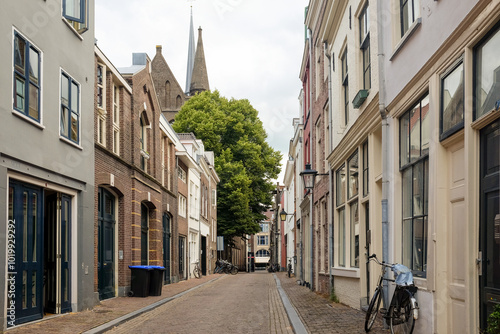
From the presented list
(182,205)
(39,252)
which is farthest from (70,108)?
(182,205)

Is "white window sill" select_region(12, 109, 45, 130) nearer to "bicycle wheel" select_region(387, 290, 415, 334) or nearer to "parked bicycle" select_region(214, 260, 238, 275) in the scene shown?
"bicycle wheel" select_region(387, 290, 415, 334)

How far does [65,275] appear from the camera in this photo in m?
13.0

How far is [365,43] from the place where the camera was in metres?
12.4

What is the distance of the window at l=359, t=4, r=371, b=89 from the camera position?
12167 mm

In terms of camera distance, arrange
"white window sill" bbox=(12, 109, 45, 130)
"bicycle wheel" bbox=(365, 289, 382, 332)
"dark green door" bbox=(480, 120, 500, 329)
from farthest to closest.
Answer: "white window sill" bbox=(12, 109, 45, 130)
"bicycle wheel" bbox=(365, 289, 382, 332)
"dark green door" bbox=(480, 120, 500, 329)

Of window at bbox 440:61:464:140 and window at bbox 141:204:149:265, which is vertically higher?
window at bbox 440:61:464:140

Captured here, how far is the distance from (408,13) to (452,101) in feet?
8.31

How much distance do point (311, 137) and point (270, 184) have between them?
2532cm

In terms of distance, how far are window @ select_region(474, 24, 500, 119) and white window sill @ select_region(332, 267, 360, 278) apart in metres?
7.18

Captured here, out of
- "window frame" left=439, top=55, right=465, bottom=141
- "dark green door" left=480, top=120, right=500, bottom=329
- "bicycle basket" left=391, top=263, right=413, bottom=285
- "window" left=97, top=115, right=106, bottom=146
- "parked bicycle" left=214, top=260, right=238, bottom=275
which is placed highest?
"window" left=97, top=115, right=106, bottom=146

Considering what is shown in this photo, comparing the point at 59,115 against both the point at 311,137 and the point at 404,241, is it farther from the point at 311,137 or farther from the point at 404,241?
the point at 311,137

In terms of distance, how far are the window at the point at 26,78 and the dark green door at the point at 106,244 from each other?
5.48m

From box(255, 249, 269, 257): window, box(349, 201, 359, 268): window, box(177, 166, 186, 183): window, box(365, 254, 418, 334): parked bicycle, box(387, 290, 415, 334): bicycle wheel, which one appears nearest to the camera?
box(365, 254, 418, 334): parked bicycle

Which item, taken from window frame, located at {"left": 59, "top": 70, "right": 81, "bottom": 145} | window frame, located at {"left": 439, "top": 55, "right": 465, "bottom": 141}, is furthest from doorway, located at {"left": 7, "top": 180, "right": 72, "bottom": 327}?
window frame, located at {"left": 439, "top": 55, "right": 465, "bottom": 141}
